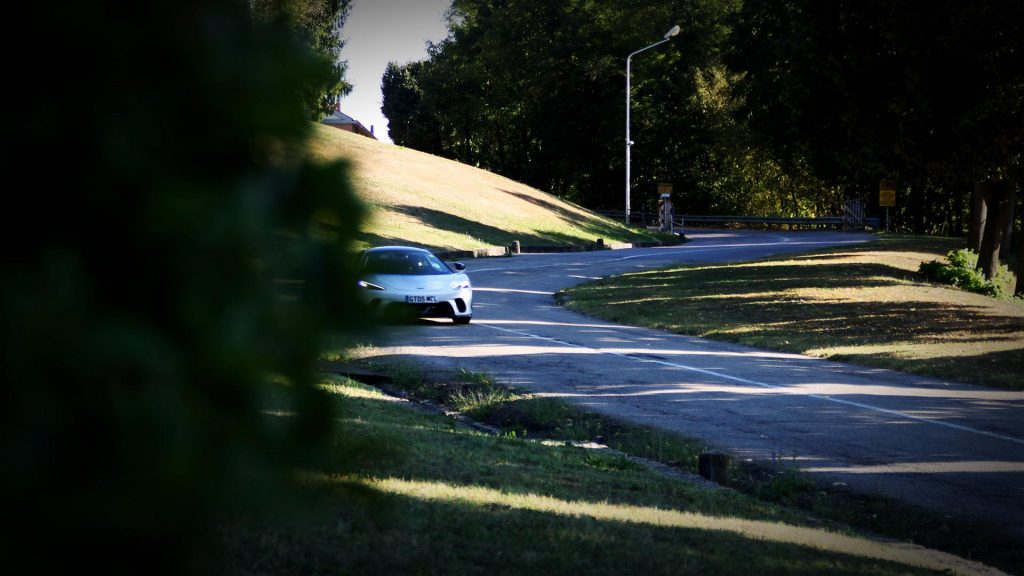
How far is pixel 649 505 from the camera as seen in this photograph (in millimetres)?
6656

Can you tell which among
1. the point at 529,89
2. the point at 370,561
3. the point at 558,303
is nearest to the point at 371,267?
the point at 370,561

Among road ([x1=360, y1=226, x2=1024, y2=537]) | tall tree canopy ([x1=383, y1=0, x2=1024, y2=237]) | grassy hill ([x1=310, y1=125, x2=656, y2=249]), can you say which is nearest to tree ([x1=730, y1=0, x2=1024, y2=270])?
tall tree canopy ([x1=383, y1=0, x2=1024, y2=237])

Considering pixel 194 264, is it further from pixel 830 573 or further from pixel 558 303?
pixel 558 303

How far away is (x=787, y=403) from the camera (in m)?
11.9

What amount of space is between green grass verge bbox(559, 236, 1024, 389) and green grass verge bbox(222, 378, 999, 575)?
8393mm

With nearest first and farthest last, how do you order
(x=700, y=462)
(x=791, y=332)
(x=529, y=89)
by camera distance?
(x=700, y=462) < (x=791, y=332) < (x=529, y=89)

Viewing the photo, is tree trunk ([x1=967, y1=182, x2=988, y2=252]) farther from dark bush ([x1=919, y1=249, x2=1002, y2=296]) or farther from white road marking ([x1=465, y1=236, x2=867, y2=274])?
white road marking ([x1=465, y1=236, x2=867, y2=274])

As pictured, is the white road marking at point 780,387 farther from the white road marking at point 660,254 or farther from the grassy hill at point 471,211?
the grassy hill at point 471,211

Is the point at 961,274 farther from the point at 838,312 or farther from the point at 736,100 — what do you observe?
the point at 736,100

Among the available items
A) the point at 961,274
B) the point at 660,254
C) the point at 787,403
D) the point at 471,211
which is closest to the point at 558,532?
the point at 787,403

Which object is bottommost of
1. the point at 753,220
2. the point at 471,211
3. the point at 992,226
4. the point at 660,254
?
the point at 660,254

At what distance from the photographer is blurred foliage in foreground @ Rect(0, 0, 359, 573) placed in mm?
1008

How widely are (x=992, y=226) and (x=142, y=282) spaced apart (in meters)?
31.3

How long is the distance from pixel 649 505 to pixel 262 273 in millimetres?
5878
